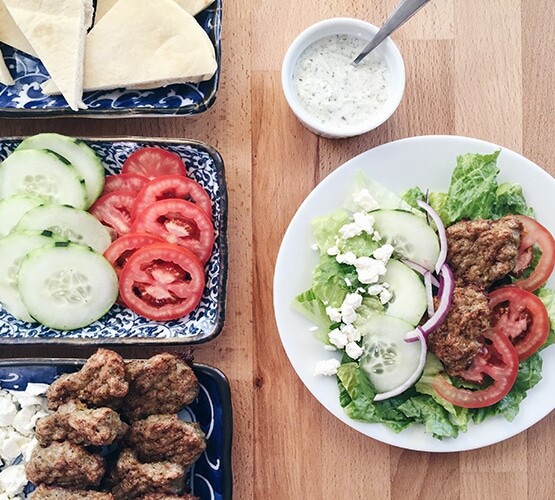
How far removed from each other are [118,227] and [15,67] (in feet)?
2.23

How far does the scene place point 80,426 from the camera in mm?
2447

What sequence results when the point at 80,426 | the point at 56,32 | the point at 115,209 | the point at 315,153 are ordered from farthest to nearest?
the point at 315,153, the point at 115,209, the point at 56,32, the point at 80,426

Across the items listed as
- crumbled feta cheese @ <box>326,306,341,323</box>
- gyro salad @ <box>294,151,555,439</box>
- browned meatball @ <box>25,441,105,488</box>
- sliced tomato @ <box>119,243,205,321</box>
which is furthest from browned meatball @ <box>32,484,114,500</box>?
crumbled feta cheese @ <box>326,306,341,323</box>

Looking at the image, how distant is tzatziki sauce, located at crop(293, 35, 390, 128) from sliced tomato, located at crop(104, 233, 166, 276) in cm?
71

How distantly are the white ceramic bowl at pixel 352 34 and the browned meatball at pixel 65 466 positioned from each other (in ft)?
4.40

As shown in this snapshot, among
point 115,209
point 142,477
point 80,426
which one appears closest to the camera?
point 80,426

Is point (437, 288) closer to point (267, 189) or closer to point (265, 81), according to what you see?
point (267, 189)

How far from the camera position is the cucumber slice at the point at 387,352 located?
2.66m

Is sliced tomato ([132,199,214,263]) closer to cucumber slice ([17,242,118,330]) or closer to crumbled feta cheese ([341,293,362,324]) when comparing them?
cucumber slice ([17,242,118,330])

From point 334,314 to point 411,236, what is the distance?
38 centimetres

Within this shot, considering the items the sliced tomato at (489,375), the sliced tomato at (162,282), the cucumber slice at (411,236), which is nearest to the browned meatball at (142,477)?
the sliced tomato at (162,282)

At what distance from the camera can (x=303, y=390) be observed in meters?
2.92

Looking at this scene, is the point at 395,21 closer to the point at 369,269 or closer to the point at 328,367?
the point at 369,269

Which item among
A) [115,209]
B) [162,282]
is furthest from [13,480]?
[115,209]
